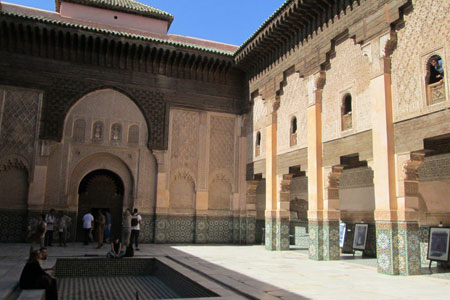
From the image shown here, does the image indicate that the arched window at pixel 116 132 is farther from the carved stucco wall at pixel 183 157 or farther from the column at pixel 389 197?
the column at pixel 389 197

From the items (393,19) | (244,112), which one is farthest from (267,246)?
(393,19)

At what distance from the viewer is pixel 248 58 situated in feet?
34.4

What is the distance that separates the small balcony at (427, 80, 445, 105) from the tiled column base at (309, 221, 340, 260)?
285 centimetres

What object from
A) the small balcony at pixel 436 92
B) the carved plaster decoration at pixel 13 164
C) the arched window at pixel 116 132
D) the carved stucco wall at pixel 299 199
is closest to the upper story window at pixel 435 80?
the small balcony at pixel 436 92

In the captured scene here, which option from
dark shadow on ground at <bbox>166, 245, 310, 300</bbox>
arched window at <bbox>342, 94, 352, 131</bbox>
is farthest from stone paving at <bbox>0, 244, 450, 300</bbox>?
arched window at <bbox>342, 94, 352, 131</bbox>

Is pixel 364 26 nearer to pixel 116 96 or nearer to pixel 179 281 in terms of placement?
pixel 179 281

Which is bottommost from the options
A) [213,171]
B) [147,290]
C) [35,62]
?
[147,290]

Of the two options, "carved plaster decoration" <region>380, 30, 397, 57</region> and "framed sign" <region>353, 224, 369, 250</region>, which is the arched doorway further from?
"carved plaster decoration" <region>380, 30, 397, 57</region>

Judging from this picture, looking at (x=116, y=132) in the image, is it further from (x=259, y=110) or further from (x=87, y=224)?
(x=259, y=110)

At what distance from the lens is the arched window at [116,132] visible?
1030 centimetres

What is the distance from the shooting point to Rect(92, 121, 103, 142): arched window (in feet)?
33.3

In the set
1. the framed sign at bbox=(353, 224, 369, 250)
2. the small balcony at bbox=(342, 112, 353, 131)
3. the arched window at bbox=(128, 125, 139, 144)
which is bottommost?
the framed sign at bbox=(353, 224, 369, 250)

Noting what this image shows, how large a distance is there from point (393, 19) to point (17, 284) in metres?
5.96

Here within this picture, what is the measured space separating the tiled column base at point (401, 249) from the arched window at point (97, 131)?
6952mm
